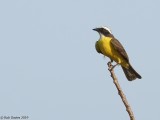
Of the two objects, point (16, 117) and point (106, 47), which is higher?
point (106, 47)

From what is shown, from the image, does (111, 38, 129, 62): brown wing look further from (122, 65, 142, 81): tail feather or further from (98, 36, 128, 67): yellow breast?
(122, 65, 142, 81): tail feather

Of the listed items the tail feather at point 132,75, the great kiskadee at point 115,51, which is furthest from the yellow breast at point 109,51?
the tail feather at point 132,75

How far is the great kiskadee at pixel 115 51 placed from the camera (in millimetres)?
9617

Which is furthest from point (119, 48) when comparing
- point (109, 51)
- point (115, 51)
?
point (109, 51)

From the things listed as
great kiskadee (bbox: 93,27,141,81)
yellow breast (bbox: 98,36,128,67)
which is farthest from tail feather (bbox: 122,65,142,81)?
yellow breast (bbox: 98,36,128,67)

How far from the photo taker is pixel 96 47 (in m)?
10.1

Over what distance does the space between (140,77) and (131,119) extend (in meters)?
4.73

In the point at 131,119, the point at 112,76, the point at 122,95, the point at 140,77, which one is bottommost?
the point at 131,119

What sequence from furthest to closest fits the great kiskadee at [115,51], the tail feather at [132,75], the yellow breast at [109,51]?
the yellow breast at [109,51] → the great kiskadee at [115,51] → the tail feather at [132,75]

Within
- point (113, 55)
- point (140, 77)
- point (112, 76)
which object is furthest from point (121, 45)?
point (112, 76)

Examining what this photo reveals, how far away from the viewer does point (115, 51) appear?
32.5 feet

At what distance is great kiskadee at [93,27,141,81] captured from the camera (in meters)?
9.62

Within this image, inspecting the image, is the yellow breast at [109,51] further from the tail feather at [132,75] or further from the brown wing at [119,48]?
the tail feather at [132,75]

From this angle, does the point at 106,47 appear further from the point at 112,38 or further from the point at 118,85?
the point at 118,85
